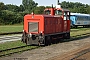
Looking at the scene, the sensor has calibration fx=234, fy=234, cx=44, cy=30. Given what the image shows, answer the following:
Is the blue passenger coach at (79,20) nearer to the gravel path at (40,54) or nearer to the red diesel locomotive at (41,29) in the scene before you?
the red diesel locomotive at (41,29)

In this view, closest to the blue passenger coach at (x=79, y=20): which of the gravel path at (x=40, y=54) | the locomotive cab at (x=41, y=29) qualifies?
the locomotive cab at (x=41, y=29)

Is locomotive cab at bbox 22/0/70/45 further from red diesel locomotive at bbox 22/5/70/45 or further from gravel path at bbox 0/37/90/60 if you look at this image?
gravel path at bbox 0/37/90/60

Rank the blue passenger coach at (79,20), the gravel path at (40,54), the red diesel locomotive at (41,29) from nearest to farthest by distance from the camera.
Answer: the gravel path at (40,54)
the red diesel locomotive at (41,29)
the blue passenger coach at (79,20)

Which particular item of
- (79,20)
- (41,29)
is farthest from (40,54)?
(79,20)

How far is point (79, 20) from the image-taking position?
49.6 metres

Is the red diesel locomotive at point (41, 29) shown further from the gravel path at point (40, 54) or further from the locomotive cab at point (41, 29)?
the gravel path at point (40, 54)

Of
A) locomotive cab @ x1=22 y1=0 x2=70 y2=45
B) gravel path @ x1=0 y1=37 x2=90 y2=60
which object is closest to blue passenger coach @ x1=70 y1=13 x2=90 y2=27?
locomotive cab @ x1=22 y1=0 x2=70 y2=45

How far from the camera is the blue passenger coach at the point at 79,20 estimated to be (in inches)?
1883

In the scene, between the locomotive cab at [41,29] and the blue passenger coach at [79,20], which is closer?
the locomotive cab at [41,29]

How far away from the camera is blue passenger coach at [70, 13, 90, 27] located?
47834mm

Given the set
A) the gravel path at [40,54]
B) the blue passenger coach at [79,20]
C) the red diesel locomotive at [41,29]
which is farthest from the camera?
the blue passenger coach at [79,20]

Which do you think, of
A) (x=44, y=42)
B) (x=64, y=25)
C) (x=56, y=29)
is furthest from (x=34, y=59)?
(x=64, y=25)

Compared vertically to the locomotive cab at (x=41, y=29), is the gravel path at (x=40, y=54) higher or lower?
lower

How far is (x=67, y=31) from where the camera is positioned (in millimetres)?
22359
